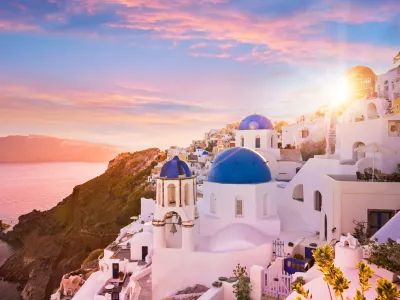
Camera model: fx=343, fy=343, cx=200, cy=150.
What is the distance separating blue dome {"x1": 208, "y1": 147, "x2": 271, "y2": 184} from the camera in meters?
16.2

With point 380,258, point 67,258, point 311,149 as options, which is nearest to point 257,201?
point 380,258

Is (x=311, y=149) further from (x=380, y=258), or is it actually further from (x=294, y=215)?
(x=380, y=258)

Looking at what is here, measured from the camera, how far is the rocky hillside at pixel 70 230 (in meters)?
46.5

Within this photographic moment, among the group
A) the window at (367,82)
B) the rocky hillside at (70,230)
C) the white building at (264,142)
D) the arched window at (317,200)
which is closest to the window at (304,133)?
the window at (367,82)

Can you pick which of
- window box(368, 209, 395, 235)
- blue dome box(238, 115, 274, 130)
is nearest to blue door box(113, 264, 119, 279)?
window box(368, 209, 395, 235)

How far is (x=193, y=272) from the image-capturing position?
555 inches

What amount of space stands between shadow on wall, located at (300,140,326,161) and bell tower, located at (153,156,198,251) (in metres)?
24.2

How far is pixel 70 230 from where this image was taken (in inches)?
2496

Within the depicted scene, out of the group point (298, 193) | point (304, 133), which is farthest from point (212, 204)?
point (304, 133)

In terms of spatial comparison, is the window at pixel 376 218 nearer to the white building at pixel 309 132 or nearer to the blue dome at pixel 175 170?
the blue dome at pixel 175 170

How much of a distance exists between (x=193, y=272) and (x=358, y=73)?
30.6 meters

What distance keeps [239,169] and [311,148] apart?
2341 centimetres

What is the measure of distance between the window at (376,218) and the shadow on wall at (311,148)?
78.1 feet

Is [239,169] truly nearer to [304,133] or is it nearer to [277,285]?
[277,285]
